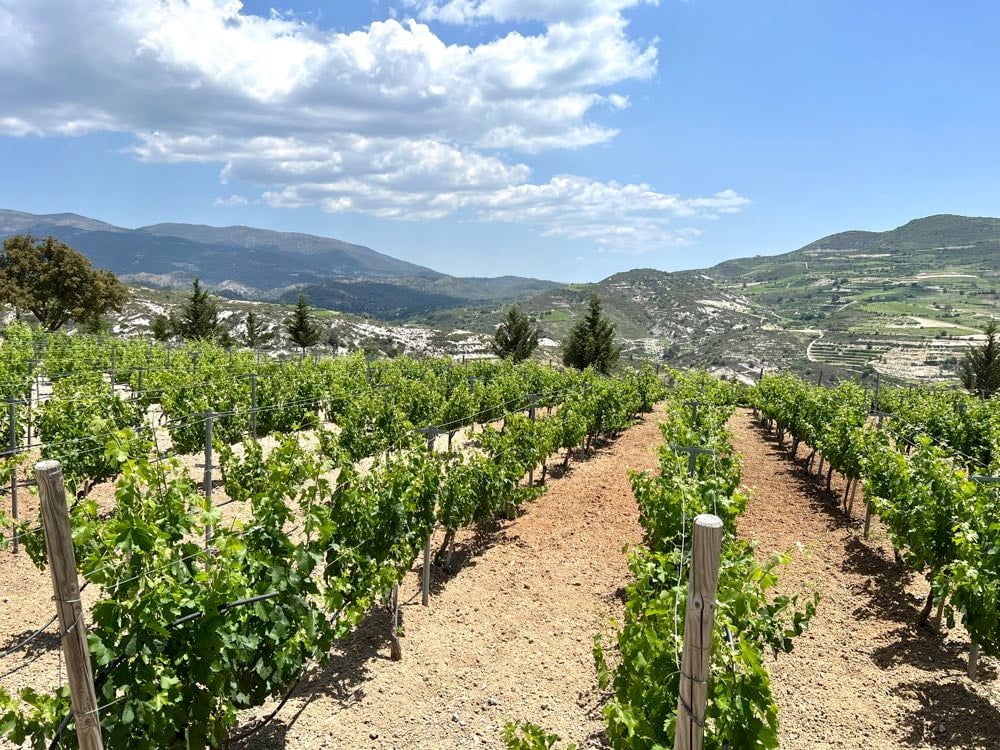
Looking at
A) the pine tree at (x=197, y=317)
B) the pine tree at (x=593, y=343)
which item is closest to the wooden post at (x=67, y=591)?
the pine tree at (x=593, y=343)

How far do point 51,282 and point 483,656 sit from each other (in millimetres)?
35444

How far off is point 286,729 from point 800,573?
285 inches

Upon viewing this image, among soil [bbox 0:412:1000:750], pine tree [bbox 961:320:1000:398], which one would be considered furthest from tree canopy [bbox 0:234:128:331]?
pine tree [bbox 961:320:1000:398]

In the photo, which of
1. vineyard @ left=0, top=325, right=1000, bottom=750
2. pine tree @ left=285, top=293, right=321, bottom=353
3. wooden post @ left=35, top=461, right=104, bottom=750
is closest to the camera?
wooden post @ left=35, top=461, right=104, bottom=750

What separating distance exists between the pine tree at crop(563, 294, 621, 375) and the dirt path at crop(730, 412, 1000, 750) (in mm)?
26081

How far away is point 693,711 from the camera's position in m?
2.26

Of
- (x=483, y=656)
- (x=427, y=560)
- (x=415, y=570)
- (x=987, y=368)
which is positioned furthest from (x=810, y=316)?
(x=483, y=656)

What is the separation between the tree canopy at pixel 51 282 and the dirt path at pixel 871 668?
3579 cm

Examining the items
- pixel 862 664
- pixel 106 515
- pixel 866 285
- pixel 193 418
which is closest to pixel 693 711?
pixel 862 664

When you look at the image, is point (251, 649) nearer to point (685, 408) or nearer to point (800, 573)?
point (800, 573)

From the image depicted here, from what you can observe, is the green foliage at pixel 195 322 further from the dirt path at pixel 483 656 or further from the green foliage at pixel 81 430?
the dirt path at pixel 483 656

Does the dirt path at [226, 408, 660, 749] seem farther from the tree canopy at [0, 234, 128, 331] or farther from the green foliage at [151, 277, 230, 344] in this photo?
the green foliage at [151, 277, 230, 344]

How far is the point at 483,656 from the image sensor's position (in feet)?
→ 22.0

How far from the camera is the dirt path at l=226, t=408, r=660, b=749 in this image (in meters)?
5.48
